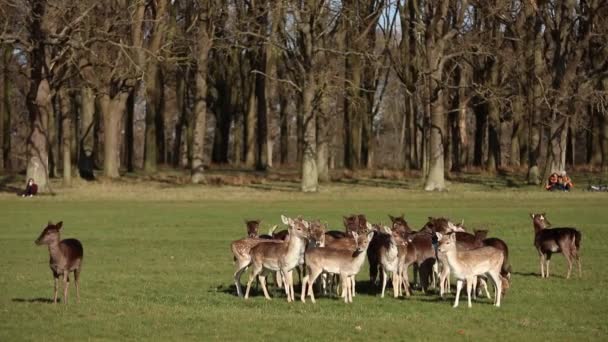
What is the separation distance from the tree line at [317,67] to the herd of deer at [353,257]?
30.6 meters

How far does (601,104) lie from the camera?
55750mm

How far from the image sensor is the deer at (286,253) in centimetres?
1967

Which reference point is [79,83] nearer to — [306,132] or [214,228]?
[306,132]

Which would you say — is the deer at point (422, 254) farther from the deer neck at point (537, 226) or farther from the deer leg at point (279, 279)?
the deer neck at point (537, 226)

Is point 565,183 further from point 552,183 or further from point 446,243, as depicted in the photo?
point 446,243

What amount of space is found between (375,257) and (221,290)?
317cm

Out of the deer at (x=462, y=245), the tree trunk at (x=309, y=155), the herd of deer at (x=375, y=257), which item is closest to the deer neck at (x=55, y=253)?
the herd of deer at (x=375, y=257)

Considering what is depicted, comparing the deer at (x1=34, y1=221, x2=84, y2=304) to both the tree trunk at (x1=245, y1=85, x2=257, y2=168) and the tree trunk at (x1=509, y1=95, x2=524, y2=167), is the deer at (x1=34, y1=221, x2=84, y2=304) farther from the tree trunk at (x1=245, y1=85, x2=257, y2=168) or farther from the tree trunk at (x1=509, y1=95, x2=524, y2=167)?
the tree trunk at (x1=245, y1=85, x2=257, y2=168)

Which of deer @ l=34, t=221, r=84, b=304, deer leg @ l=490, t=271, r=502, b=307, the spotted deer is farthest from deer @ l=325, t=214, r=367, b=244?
deer @ l=34, t=221, r=84, b=304

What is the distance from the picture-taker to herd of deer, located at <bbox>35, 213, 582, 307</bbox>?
62.2 feet

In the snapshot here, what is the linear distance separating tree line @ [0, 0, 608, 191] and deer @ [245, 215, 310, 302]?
31101mm

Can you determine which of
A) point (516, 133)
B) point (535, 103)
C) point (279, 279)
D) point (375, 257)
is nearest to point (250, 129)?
point (516, 133)

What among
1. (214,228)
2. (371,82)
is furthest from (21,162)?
(214,228)

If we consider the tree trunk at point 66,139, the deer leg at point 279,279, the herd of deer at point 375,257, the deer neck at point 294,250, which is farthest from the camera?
the tree trunk at point 66,139
